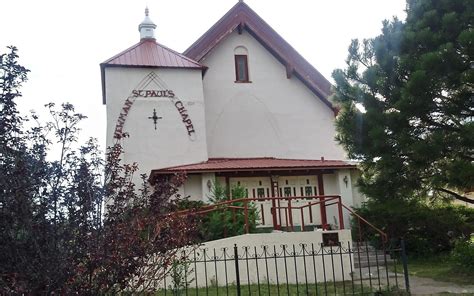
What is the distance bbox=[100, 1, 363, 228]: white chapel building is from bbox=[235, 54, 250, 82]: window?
0.12ft

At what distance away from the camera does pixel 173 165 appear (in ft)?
55.0

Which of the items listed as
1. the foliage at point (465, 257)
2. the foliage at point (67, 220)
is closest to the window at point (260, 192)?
the foliage at point (465, 257)

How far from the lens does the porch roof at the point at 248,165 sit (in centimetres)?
1576

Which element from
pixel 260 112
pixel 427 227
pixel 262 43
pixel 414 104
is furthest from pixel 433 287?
pixel 262 43

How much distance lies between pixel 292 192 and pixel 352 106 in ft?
19.8

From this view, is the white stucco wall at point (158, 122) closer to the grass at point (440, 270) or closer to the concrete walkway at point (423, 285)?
the grass at point (440, 270)

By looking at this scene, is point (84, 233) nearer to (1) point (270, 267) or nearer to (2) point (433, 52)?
(1) point (270, 267)

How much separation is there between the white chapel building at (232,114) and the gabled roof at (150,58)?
35 millimetres

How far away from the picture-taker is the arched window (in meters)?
19.4

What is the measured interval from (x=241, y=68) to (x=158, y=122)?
4.33 meters

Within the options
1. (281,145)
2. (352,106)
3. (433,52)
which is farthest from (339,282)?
(281,145)

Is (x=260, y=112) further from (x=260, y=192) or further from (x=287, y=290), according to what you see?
(x=287, y=290)

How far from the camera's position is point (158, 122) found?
55.6 ft

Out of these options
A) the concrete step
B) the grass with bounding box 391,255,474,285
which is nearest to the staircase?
the concrete step
